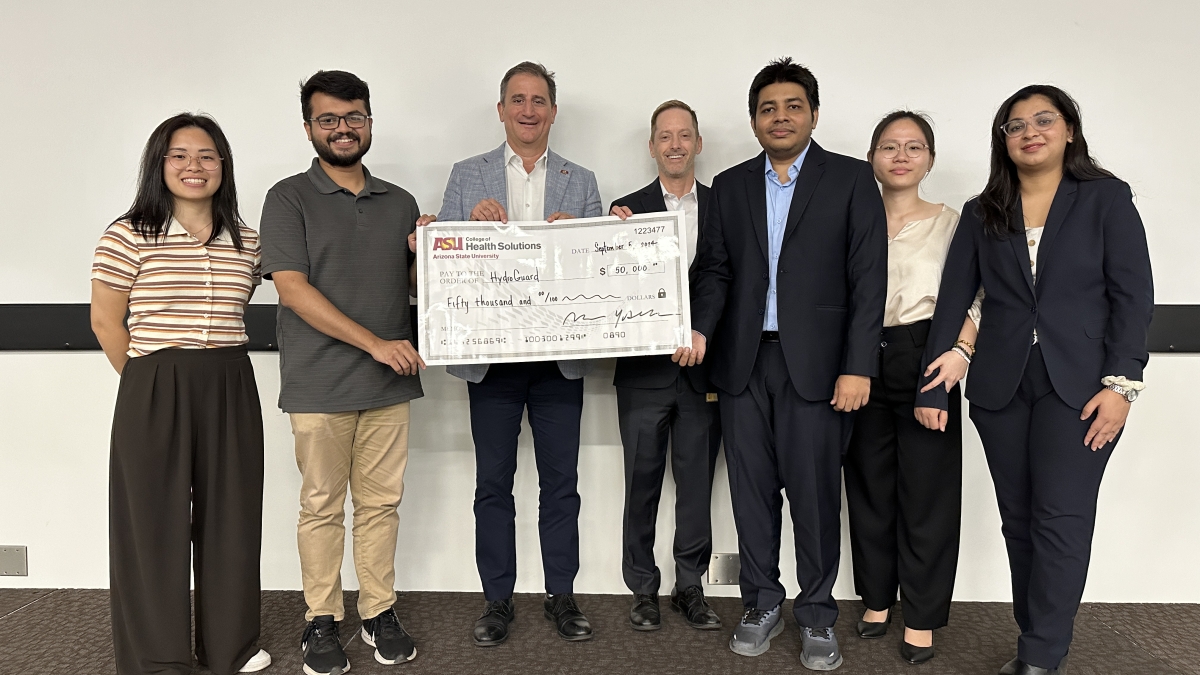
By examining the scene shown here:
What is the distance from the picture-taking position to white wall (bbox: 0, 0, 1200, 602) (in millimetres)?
2709

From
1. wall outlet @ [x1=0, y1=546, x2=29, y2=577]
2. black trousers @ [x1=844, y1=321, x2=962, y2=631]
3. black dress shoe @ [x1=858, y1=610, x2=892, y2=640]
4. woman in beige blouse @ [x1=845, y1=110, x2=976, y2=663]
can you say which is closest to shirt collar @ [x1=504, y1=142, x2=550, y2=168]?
woman in beige blouse @ [x1=845, y1=110, x2=976, y2=663]

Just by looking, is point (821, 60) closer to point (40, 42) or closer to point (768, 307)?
point (768, 307)

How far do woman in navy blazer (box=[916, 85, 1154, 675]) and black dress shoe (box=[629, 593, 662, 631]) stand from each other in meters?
1.12

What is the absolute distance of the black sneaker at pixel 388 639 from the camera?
224 cm

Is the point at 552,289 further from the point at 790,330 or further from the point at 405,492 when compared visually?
the point at 405,492

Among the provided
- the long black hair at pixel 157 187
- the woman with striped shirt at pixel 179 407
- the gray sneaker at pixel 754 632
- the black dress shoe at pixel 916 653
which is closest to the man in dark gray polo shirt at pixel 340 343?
the woman with striped shirt at pixel 179 407

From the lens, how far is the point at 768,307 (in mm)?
2219

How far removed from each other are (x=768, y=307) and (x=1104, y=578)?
1.89 m

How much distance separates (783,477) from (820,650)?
552mm

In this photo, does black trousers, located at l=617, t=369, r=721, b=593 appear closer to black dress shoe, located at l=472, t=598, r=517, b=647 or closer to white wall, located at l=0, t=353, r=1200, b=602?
white wall, located at l=0, t=353, r=1200, b=602

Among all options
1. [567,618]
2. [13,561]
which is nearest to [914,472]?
[567,618]

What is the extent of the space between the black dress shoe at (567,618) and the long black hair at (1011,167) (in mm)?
1818

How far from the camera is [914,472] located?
2238mm

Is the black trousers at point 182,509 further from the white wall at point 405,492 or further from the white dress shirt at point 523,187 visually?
the white dress shirt at point 523,187
